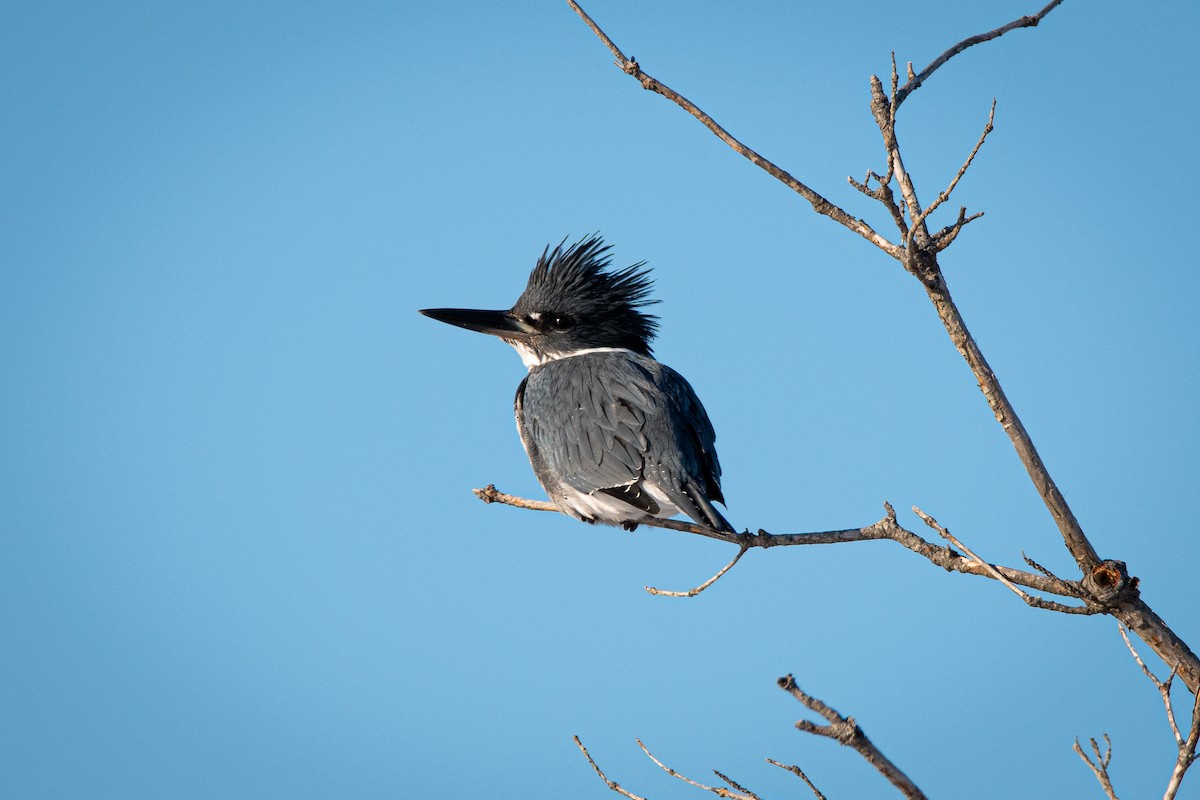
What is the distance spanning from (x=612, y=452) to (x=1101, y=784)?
162 cm

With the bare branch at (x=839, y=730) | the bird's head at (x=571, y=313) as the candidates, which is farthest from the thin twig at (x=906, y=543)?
the bird's head at (x=571, y=313)

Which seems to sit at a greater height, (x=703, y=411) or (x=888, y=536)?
(x=703, y=411)

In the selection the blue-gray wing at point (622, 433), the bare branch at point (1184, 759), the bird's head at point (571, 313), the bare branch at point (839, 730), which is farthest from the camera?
the bird's head at point (571, 313)

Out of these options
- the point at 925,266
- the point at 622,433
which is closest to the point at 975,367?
the point at 925,266

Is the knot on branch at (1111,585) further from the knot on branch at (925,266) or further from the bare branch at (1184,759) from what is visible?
the knot on branch at (925,266)

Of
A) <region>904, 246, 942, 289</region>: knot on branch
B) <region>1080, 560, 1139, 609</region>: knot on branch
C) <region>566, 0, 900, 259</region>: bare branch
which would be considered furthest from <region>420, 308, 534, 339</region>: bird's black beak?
<region>1080, 560, 1139, 609</region>: knot on branch

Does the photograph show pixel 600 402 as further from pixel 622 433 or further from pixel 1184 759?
pixel 1184 759

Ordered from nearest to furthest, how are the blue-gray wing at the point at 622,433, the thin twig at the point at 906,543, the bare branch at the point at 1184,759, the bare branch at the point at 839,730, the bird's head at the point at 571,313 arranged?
the bare branch at the point at 839,730, the bare branch at the point at 1184,759, the thin twig at the point at 906,543, the blue-gray wing at the point at 622,433, the bird's head at the point at 571,313

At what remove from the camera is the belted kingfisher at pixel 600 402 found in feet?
10.8

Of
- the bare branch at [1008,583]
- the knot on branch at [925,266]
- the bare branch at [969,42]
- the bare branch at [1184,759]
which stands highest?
the bare branch at [969,42]

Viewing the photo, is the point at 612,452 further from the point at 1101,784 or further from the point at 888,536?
the point at 1101,784

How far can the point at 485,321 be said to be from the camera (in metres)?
4.18

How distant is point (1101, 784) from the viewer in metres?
2.14

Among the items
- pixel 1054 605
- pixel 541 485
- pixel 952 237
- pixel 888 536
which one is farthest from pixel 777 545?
pixel 541 485
